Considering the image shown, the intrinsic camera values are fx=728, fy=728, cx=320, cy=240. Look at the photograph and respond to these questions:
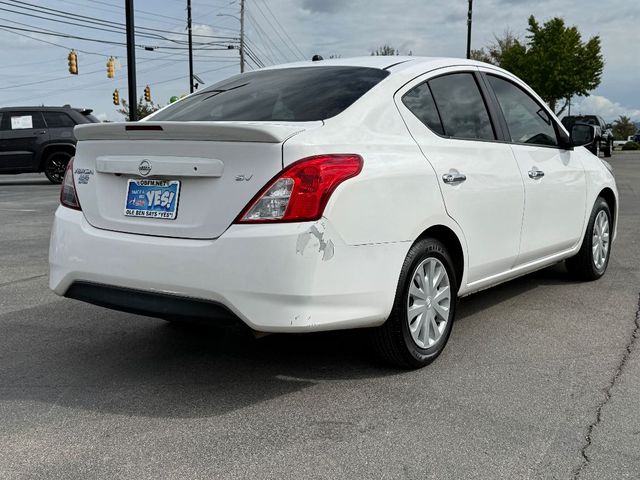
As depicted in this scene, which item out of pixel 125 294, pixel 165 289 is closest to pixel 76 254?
pixel 125 294

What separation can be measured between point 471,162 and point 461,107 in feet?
1.34

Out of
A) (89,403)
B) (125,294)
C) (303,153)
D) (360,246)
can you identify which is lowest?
(89,403)

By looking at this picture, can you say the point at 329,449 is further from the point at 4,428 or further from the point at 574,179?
the point at 574,179

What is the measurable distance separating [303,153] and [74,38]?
37.9 m

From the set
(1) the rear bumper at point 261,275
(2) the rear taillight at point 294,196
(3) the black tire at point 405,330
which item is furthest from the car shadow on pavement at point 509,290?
(2) the rear taillight at point 294,196

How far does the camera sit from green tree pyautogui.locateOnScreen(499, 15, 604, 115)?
4197 cm

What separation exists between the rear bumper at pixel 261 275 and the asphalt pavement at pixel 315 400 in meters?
0.41

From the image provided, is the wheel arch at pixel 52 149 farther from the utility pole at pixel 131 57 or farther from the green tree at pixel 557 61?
the green tree at pixel 557 61

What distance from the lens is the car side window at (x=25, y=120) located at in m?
17.7

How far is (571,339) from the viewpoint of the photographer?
14.6 feet

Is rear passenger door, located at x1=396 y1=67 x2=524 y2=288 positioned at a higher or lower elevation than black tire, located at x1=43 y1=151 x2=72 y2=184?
higher

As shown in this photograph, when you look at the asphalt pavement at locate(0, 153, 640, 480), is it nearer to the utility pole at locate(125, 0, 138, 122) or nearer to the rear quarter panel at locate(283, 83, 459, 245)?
the rear quarter panel at locate(283, 83, 459, 245)

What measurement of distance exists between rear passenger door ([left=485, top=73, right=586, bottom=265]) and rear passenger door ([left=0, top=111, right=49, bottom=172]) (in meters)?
14.9

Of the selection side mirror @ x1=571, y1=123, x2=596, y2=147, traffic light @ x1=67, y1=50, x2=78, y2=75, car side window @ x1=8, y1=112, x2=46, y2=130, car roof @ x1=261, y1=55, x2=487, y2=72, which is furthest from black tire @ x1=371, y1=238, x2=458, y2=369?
traffic light @ x1=67, y1=50, x2=78, y2=75
